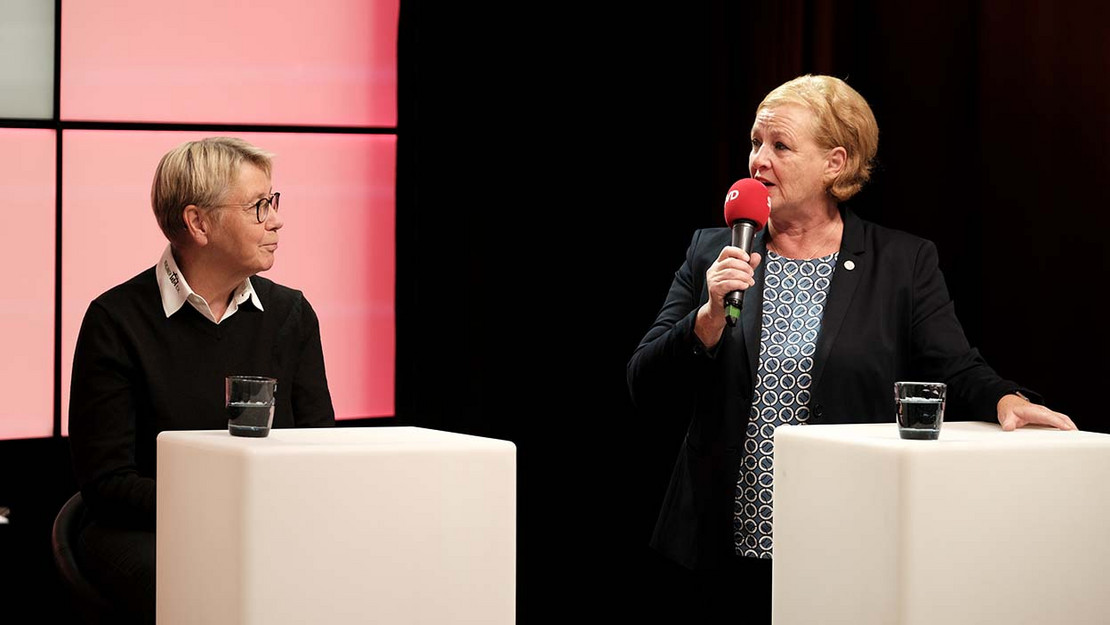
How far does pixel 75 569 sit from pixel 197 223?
0.65 m

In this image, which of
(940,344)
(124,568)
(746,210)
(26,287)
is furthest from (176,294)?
(26,287)

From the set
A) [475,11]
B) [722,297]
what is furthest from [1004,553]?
[475,11]

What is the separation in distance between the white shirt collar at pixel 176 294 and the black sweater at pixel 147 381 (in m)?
0.01

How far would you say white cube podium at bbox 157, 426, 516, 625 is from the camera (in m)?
1.50

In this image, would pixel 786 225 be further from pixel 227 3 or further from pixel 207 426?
pixel 227 3

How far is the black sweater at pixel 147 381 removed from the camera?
2191mm

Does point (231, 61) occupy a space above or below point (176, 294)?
above

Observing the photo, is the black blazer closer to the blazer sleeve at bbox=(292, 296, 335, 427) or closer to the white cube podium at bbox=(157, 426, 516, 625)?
the blazer sleeve at bbox=(292, 296, 335, 427)

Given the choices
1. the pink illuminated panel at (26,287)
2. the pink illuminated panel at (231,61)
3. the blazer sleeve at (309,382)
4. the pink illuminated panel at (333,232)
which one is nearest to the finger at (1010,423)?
the blazer sleeve at (309,382)

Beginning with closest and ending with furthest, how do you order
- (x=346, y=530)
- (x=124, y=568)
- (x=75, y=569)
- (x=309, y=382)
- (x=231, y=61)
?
(x=346, y=530) < (x=124, y=568) < (x=75, y=569) < (x=309, y=382) < (x=231, y=61)

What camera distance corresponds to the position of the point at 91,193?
376cm

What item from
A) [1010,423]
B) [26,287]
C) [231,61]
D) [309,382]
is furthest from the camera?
[231,61]

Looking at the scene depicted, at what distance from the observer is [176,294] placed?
2340 mm

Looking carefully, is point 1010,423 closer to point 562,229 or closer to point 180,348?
point 180,348
